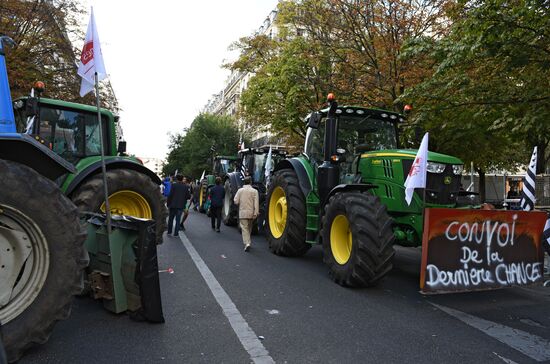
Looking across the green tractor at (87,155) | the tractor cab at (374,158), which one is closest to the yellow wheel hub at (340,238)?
the tractor cab at (374,158)

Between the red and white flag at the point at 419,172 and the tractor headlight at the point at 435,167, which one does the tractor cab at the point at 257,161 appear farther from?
the red and white flag at the point at 419,172

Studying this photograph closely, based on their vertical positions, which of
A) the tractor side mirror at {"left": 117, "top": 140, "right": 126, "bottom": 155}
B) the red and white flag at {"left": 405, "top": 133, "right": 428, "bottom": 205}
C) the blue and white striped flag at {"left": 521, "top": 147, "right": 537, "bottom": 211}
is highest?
the tractor side mirror at {"left": 117, "top": 140, "right": 126, "bottom": 155}

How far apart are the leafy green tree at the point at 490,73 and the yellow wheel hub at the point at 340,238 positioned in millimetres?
4154

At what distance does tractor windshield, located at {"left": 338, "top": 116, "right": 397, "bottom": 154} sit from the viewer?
7738mm

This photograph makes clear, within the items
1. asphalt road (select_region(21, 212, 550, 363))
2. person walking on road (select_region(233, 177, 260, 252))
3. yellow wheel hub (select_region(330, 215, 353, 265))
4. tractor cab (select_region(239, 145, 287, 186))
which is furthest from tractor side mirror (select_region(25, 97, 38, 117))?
tractor cab (select_region(239, 145, 287, 186))

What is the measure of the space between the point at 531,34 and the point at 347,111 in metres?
3.59

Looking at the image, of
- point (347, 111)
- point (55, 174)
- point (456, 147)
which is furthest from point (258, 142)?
point (55, 174)

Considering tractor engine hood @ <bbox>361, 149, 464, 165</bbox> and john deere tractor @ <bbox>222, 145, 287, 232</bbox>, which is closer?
tractor engine hood @ <bbox>361, 149, 464, 165</bbox>

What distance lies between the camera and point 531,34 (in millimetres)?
7668

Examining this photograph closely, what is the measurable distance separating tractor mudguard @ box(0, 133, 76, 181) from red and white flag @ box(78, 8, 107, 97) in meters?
1.09

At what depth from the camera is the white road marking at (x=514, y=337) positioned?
3.95 metres

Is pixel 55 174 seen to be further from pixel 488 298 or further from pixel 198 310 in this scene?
pixel 488 298

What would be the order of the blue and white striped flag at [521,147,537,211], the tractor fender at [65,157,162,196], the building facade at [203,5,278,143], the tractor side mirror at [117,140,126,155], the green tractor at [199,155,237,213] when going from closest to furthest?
the tractor fender at [65,157,162,196] → the blue and white striped flag at [521,147,537,211] → the tractor side mirror at [117,140,126,155] → the green tractor at [199,155,237,213] → the building facade at [203,5,278,143]

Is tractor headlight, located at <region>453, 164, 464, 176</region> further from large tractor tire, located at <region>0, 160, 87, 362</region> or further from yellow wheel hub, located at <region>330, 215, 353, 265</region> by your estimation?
large tractor tire, located at <region>0, 160, 87, 362</region>
